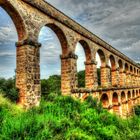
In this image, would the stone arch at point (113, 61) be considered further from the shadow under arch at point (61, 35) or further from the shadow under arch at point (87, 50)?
the shadow under arch at point (61, 35)

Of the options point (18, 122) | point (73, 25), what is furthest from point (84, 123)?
point (73, 25)

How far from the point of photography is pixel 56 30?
1421 cm

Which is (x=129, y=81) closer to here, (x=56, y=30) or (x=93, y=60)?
(x=93, y=60)

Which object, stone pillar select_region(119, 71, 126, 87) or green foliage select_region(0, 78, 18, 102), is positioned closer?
green foliage select_region(0, 78, 18, 102)

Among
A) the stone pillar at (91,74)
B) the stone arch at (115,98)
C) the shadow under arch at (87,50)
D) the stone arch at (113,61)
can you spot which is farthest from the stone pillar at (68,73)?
the stone arch at (113,61)

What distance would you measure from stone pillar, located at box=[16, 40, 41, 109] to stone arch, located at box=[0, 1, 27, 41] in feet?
1.25

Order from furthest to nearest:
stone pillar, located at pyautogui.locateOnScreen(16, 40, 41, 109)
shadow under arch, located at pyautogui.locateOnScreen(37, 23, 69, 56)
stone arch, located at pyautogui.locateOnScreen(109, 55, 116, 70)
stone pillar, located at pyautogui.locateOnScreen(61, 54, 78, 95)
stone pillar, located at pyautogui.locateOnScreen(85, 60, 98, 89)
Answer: stone arch, located at pyautogui.locateOnScreen(109, 55, 116, 70) → stone pillar, located at pyautogui.locateOnScreen(85, 60, 98, 89) → stone pillar, located at pyautogui.locateOnScreen(61, 54, 78, 95) → shadow under arch, located at pyautogui.locateOnScreen(37, 23, 69, 56) → stone pillar, located at pyautogui.locateOnScreen(16, 40, 41, 109)

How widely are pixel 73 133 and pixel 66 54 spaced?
27.5 feet

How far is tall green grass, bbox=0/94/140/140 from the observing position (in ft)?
21.2

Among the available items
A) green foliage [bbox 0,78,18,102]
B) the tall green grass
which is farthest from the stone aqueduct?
the tall green grass

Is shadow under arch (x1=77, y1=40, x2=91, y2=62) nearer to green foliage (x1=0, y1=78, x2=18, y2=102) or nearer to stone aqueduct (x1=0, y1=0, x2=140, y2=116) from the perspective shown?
stone aqueduct (x1=0, y1=0, x2=140, y2=116)

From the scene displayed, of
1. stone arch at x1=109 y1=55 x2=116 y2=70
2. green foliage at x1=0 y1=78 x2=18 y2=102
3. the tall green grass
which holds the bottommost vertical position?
the tall green grass

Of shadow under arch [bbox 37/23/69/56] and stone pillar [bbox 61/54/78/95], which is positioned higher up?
shadow under arch [bbox 37/23/69/56]

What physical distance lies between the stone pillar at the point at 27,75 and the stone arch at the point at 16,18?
0.38 metres
